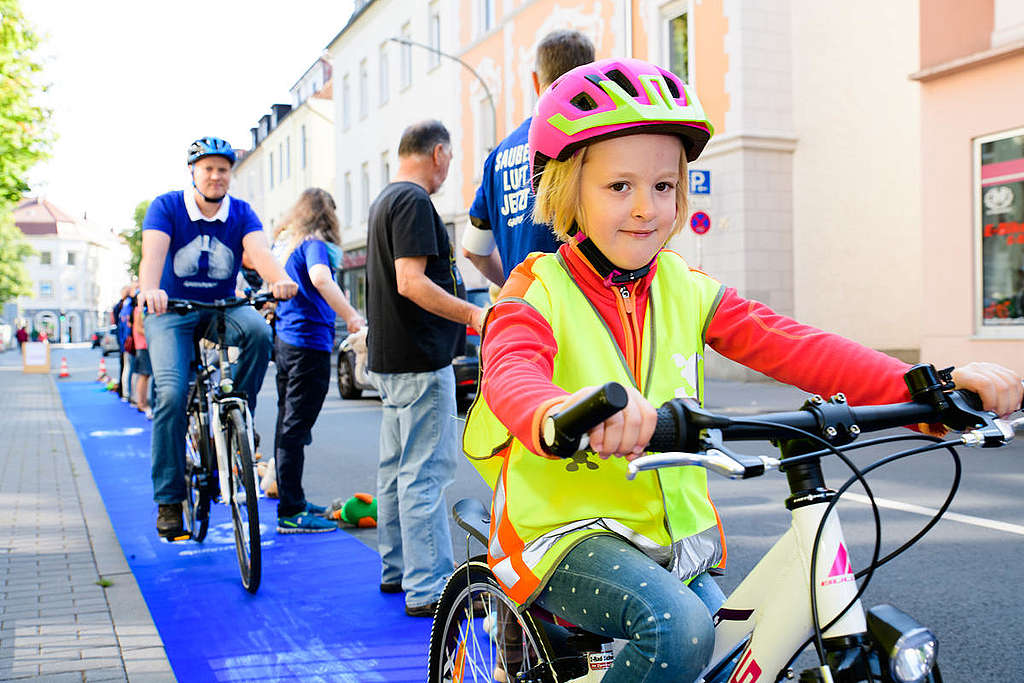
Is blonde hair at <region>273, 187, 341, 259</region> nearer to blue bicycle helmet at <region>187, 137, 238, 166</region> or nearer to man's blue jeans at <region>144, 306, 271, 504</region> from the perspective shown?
blue bicycle helmet at <region>187, 137, 238, 166</region>

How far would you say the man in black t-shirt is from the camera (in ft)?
13.8

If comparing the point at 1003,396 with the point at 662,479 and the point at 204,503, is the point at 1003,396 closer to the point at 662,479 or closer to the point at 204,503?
the point at 662,479

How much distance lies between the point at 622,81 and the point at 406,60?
32.1m

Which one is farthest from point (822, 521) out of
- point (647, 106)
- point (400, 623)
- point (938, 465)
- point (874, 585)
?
point (938, 465)

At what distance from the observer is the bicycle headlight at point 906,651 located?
1406mm

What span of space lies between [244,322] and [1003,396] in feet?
13.9

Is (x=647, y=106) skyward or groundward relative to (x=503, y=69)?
groundward

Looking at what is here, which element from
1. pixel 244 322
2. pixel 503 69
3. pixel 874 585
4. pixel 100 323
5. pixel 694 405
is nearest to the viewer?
pixel 694 405

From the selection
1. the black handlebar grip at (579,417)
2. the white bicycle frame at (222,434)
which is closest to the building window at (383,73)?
the white bicycle frame at (222,434)

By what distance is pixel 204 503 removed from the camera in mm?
5312

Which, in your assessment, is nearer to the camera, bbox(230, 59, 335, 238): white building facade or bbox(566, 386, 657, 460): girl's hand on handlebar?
bbox(566, 386, 657, 460): girl's hand on handlebar

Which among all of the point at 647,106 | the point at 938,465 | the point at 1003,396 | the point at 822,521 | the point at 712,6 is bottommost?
the point at 938,465

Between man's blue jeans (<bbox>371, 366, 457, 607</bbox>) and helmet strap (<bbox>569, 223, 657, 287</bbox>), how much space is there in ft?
7.50

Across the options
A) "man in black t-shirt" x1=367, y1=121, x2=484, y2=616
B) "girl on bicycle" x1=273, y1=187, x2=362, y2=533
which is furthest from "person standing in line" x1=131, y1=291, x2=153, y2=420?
"man in black t-shirt" x1=367, y1=121, x2=484, y2=616
